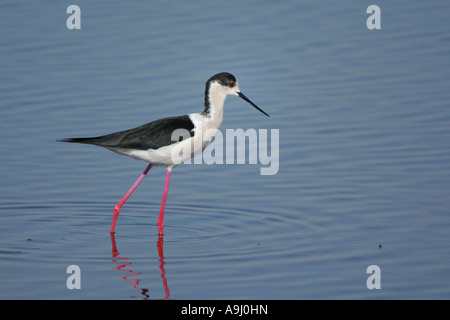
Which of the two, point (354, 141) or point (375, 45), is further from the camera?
point (375, 45)

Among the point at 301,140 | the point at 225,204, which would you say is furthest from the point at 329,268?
the point at 301,140

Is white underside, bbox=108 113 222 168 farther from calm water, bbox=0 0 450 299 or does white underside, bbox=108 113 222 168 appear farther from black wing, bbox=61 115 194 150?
calm water, bbox=0 0 450 299

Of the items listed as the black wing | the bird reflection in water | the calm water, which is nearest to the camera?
the bird reflection in water

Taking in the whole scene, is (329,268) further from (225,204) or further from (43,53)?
(43,53)

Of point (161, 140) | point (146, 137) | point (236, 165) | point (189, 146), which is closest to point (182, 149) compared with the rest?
point (189, 146)

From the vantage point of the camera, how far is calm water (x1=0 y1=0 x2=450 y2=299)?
6.89 meters

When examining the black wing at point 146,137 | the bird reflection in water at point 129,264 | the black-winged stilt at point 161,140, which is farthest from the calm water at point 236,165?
the black wing at point 146,137


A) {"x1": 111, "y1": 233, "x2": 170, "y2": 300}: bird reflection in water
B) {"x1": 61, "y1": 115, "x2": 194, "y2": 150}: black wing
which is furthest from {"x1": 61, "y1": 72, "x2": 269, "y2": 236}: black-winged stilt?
{"x1": 111, "y1": 233, "x2": 170, "y2": 300}: bird reflection in water

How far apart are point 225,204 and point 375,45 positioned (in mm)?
5123

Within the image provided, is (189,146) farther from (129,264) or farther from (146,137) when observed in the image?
(129,264)

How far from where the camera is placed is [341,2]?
Answer: 14.6 metres

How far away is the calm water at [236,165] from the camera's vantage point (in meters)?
6.89
